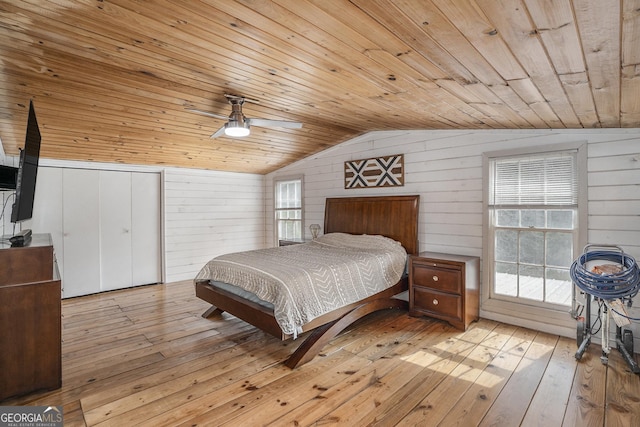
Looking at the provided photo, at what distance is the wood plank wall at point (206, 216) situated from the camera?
5.68m

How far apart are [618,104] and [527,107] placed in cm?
52

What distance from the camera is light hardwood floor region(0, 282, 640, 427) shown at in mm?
2031

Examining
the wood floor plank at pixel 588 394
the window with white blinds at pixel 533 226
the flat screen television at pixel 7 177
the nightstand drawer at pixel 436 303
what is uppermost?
the flat screen television at pixel 7 177

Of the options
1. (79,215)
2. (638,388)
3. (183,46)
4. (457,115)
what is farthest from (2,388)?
(638,388)

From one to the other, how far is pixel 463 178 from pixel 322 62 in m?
2.56

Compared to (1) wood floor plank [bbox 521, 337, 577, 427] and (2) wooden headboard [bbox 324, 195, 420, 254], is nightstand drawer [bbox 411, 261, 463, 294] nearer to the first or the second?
(2) wooden headboard [bbox 324, 195, 420, 254]

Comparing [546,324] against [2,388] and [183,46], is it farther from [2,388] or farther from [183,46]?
[2,388]

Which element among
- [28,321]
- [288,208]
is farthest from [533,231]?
[28,321]

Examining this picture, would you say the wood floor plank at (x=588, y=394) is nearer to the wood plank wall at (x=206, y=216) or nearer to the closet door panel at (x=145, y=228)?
the wood plank wall at (x=206, y=216)

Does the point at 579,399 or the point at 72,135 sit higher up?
the point at 72,135

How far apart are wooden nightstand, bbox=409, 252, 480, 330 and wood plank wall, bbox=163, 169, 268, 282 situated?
397cm

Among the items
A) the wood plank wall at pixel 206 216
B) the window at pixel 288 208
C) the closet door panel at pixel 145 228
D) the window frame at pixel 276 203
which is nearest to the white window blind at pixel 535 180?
the window frame at pixel 276 203

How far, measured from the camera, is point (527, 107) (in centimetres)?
244

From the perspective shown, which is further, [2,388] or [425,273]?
[425,273]
